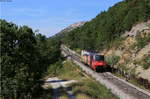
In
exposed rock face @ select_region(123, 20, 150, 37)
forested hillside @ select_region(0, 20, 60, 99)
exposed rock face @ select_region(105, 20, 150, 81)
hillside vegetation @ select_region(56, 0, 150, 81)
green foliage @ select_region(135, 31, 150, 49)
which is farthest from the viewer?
exposed rock face @ select_region(123, 20, 150, 37)

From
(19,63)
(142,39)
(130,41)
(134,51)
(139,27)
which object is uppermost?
(139,27)

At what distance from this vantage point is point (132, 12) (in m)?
64.2

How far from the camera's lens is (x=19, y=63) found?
84.8ft

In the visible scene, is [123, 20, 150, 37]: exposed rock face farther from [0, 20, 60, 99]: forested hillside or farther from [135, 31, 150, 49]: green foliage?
[0, 20, 60, 99]: forested hillside

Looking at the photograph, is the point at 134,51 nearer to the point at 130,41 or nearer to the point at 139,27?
the point at 130,41

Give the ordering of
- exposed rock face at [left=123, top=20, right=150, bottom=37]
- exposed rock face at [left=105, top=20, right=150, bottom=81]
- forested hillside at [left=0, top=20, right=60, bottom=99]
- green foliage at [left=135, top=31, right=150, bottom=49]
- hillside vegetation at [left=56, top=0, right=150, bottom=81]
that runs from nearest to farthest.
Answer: forested hillside at [left=0, top=20, right=60, bottom=99], exposed rock face at [left=105, top=20, right=150, bottom=81], hillside vegetation at [left=56, top=0, right=150, bottom=81], green foliage at [left=135, top=31, right=150, bottom=49], exposed rock face at [left=123, top=20, right=150, bottom=37]

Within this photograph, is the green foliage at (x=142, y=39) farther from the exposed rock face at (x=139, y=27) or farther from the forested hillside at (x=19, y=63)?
the forested hillside at (x=19, y=63)

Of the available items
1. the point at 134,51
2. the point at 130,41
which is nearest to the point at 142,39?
the point at 134,51

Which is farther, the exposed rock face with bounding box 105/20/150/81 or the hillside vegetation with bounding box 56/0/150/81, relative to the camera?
the hillside vegetation with bounding box 56/0/150/81

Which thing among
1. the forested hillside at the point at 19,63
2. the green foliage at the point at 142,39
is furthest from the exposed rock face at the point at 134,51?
the forested hillside at the point at 19,63

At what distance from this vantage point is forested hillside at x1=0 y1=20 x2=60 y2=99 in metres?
24.6

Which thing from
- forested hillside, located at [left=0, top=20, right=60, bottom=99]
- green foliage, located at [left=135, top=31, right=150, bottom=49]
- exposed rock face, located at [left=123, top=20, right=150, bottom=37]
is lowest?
forested hillside, located at [left=0, top=20, right=60, bottom=99]

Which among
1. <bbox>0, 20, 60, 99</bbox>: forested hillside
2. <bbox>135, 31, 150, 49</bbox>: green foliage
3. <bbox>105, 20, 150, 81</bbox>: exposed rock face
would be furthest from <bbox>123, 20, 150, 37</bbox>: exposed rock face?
<bbox>0, 20, 60, 99</bbox>: forested hillside

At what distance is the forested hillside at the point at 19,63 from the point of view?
80.6 feet
